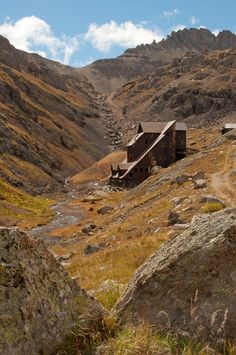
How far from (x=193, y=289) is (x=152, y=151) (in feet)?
292

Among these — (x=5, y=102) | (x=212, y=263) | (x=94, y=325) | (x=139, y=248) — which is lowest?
(x=139, y=248)

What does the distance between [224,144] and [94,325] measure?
215 feet

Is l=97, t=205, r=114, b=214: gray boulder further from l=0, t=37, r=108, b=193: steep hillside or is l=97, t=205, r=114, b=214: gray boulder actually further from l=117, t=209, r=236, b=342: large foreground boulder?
l=117, t=209, r=236, b=342: large foreground boulder

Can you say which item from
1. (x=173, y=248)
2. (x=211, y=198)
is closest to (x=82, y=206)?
(x=211, y=198)

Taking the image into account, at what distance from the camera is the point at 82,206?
3529 inches

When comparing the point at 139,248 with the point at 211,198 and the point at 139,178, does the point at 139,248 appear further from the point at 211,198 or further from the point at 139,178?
the point at 139,178

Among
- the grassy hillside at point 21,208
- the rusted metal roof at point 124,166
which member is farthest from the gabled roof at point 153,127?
the grassy hillside at point 21,208

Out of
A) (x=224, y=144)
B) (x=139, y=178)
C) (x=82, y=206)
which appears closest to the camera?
(x=224, y=144)

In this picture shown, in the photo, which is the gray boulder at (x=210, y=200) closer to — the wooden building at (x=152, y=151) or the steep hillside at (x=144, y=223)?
the steep hillside at (x=144, y=223)

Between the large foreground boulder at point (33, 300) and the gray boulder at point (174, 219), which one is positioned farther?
the gray boulder at point (174, 219)

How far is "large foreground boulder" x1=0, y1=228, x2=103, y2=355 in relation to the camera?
262 inches

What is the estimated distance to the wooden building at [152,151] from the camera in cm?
9675

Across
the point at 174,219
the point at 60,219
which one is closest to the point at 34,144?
the point at 60,219

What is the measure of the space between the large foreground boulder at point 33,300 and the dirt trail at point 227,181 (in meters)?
23.4
